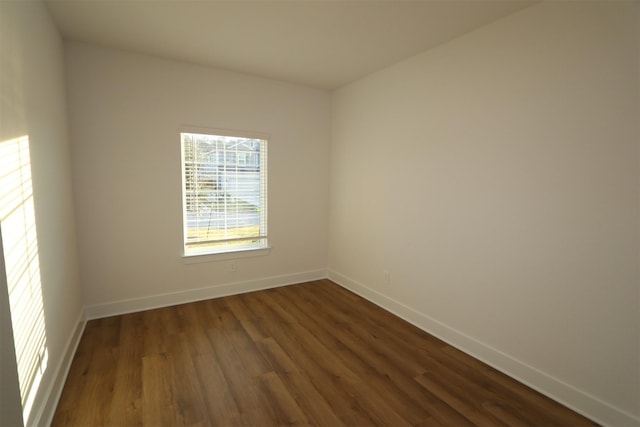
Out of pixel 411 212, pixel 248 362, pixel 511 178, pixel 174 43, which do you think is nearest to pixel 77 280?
pixel 248 362

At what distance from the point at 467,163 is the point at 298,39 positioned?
1.79m

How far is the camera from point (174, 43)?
2781mm

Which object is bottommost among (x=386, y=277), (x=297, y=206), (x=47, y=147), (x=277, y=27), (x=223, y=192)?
(x=386, y=277)

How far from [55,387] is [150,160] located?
2.06m

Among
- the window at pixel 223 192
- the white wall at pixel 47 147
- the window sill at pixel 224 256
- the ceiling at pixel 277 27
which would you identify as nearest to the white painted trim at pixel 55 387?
the white wall at pixel 47 147

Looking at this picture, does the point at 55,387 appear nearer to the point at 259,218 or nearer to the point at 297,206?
the point at 259,218

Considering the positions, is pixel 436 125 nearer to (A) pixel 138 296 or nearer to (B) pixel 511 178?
(B) pixel 511 178

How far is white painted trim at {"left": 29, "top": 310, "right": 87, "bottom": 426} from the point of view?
65.4 inches

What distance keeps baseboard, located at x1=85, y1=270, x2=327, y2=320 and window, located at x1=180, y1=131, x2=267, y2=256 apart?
446 millimetres

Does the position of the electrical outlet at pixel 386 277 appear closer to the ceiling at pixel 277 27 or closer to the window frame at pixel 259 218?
the window frame at pixel 259 218

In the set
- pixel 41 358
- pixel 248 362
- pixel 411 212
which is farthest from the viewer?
pixel 411 212

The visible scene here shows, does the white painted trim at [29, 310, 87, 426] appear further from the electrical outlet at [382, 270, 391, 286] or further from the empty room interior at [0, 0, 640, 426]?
the electrical outlet at [382, 270, 391, 286]

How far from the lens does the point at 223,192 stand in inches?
143

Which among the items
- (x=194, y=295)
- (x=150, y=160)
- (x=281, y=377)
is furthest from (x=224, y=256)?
(x=281, y=377)
